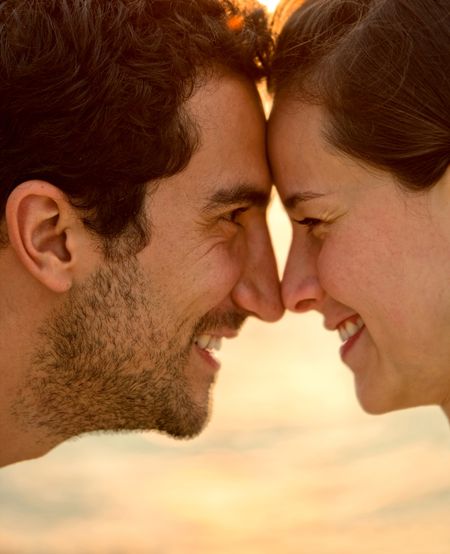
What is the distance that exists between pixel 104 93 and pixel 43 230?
1.62 ft

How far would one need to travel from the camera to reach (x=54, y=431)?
4047mm

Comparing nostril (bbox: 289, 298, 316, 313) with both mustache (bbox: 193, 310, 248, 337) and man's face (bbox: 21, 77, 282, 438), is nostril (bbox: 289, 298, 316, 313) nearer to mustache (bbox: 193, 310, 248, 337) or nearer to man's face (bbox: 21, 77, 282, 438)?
man's face (bbox: 21, 77, 282, 438)

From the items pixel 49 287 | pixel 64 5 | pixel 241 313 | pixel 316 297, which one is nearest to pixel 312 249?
pixel 316 297

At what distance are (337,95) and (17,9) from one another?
1.09 metres

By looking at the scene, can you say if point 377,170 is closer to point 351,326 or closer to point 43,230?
point 351,326

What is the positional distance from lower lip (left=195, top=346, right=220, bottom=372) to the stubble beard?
0.10 m

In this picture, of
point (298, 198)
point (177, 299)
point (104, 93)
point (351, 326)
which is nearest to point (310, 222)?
point (298, 198)

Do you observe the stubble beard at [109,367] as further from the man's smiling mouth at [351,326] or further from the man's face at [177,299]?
the man's smiling mouth at [351,326]

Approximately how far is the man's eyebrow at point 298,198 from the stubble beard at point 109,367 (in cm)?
57

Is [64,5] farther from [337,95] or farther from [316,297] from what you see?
[316,297]

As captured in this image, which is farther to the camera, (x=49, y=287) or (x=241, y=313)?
(x=241, y=313)

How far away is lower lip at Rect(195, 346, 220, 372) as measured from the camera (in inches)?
163

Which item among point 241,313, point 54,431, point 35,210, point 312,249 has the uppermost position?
point 35,210

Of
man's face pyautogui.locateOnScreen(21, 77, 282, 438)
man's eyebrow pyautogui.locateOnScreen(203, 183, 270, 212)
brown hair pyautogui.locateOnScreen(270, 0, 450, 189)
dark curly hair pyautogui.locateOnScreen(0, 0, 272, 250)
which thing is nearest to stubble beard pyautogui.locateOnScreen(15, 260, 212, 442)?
man's face pyautogui.locateOnScreen(21, 77, 282, 438)
